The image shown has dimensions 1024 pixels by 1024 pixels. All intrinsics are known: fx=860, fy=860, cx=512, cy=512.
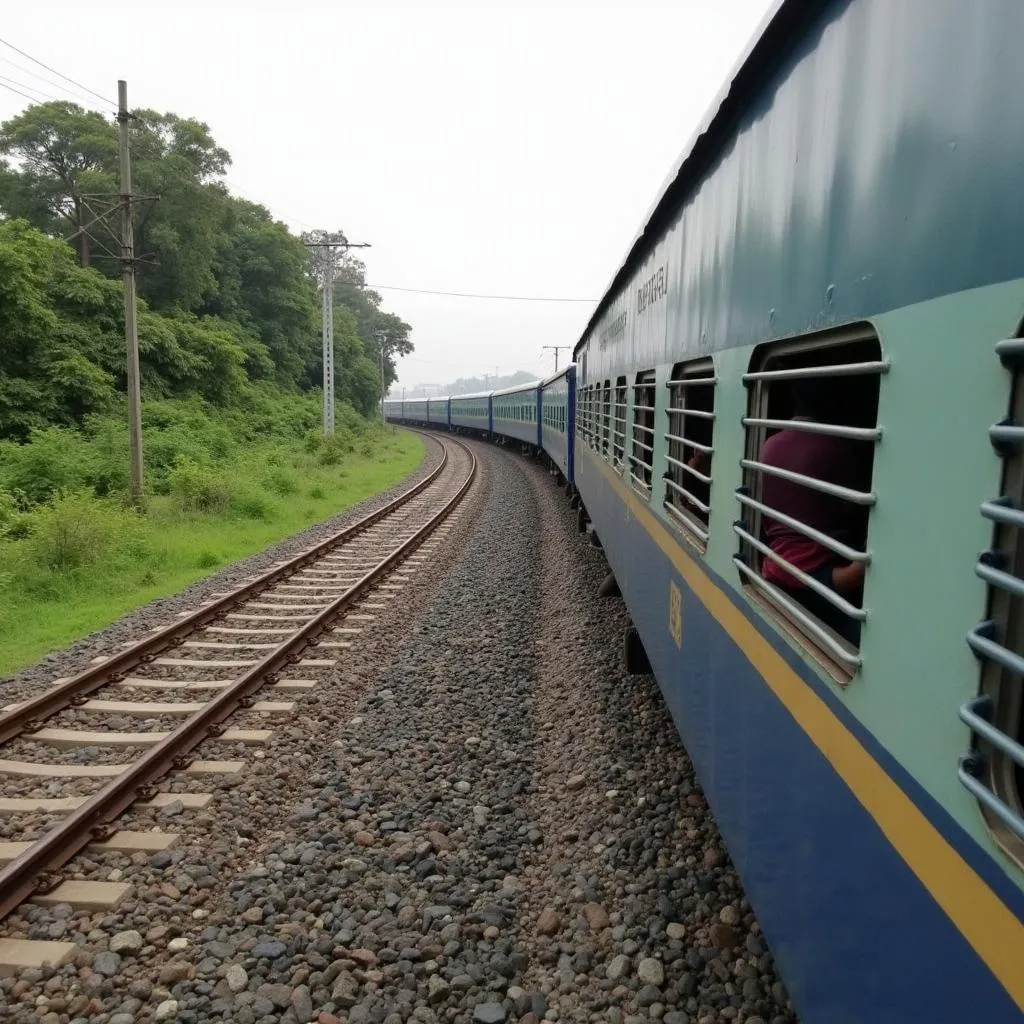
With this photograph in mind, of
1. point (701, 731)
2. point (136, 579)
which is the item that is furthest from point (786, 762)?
point (136, 579)

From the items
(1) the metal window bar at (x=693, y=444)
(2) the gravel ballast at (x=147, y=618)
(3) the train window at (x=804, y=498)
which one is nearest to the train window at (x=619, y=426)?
(1) the metal window bar at (x=693, y=444)

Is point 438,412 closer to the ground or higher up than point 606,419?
closer to the ground

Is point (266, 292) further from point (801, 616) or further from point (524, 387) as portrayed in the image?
point (801, 616)

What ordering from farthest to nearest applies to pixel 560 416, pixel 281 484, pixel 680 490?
pixel 281 484 → pixel 560 416 → pixel 680 490

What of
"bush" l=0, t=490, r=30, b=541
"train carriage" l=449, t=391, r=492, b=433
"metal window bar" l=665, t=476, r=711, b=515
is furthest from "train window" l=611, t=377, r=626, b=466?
"train carriage" l=449, t=391, r=492, b=433

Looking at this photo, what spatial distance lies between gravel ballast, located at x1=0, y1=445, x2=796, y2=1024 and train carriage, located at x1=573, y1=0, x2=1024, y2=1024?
0.84 meters

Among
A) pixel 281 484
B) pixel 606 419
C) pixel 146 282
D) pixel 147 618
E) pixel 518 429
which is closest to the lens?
pixel 606 419

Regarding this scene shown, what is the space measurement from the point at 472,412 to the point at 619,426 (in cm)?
3865

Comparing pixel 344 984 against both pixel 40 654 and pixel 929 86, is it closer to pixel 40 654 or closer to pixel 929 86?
pixel 929 86

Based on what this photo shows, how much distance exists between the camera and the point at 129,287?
1386cm

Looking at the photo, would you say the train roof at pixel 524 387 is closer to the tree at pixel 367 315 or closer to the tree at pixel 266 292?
the tree at pixel 266 292

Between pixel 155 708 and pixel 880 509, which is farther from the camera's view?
pixel 155 708

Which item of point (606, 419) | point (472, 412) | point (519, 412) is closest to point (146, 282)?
point (519, 412)

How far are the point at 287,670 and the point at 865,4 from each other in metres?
5.94
